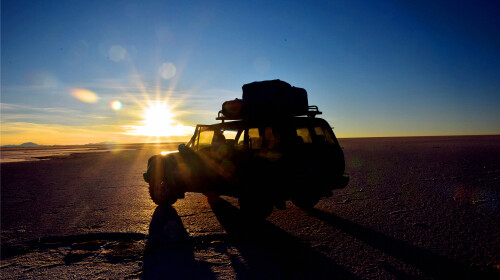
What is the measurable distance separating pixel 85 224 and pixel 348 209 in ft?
16.8

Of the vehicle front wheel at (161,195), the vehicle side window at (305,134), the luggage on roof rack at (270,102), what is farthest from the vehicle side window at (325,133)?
the vehicle front wheel at (161,195)

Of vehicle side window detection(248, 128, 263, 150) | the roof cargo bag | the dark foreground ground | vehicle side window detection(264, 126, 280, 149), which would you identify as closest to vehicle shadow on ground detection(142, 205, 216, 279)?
the dark foreground ground

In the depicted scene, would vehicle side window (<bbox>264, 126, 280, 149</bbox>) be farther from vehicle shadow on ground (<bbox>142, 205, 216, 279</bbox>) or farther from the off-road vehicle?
vehicle shadow on ground (<bbox>142, 205, 216, 279</bbox>)

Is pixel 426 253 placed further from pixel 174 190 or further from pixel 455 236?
pixel 174 190

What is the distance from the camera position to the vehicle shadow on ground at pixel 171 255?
306cm

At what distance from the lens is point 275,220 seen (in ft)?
16.9

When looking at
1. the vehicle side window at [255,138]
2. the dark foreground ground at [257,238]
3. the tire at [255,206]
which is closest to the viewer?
the dark foreground ground at [257,238]

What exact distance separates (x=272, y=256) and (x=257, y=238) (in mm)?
715

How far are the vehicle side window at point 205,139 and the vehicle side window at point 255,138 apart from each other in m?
1.21

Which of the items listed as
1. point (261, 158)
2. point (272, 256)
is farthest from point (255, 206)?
point (272, 256)

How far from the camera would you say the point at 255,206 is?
4469 millimetres

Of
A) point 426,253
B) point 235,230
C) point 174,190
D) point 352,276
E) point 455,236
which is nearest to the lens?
point 352,276

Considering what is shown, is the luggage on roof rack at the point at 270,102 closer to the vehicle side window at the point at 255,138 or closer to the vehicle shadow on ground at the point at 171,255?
the vehicle side window at the point at 255,138

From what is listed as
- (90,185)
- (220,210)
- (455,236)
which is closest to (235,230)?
(220,210)
